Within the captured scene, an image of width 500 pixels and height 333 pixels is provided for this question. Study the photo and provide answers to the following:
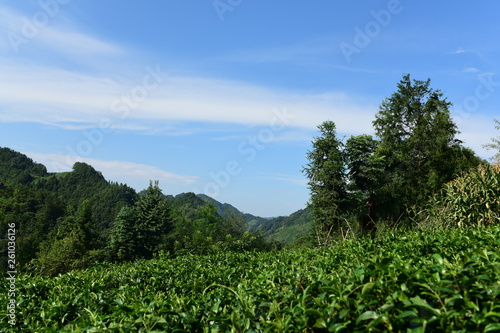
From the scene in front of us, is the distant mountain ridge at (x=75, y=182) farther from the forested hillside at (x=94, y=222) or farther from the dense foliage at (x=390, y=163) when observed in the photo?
the dense foliage at (x=390, y=163)

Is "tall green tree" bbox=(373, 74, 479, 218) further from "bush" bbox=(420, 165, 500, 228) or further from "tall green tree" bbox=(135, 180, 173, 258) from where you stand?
"tall green tree" bbox=(135, 180, 173, 258)

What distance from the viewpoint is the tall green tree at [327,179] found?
85.5 ft

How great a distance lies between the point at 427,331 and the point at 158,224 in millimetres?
42805

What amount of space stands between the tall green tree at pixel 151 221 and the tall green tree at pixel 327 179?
21.4m

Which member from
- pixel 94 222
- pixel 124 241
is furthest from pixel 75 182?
pixel 124 241

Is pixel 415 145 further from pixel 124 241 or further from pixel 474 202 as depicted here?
pixel 124 241

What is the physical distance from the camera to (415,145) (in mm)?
29859

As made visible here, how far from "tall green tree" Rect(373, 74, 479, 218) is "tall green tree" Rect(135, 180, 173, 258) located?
1040 inches

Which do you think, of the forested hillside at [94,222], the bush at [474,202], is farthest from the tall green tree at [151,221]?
the bush at [474,202]

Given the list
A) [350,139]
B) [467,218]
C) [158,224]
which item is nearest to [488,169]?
[467,218]

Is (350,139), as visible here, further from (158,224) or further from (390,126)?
(158,224)

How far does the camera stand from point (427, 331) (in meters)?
1.39

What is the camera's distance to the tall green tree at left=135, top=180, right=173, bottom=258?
41781 mm

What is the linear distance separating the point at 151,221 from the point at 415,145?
98.2 ft
